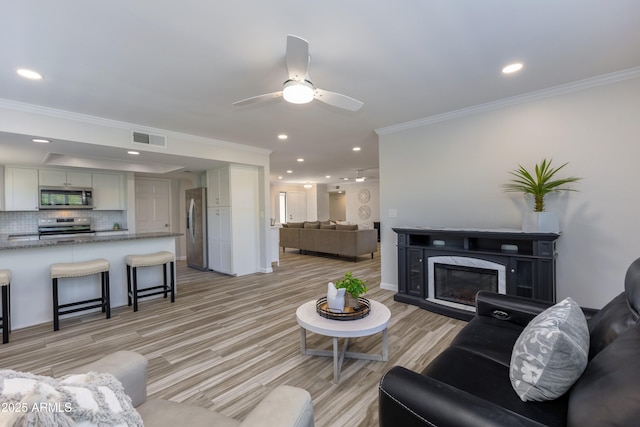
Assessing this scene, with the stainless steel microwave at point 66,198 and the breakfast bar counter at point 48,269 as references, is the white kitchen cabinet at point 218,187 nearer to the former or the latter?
the breakfast bar counter at point 48,269

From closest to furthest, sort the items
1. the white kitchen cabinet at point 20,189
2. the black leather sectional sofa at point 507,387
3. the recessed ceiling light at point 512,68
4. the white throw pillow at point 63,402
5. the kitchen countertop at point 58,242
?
the white throw pillow at point 63,402 → the black leather sectional sofa at point 507,387 → the recessed ceiling light at point 512,68 → the kitchen countertop at point 58,242 → the white kitchen cabinet at point 20,189

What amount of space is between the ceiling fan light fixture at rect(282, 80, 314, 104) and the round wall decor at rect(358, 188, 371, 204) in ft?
30.8

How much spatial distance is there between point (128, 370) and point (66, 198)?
20.1ft

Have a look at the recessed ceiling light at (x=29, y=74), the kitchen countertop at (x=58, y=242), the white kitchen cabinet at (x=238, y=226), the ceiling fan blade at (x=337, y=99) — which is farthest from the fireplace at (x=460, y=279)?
the recessed ceiling light at (x=29, y=74)

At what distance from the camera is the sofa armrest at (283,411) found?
865mm

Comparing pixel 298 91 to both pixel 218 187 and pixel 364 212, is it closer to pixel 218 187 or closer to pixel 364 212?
pixel 218 187

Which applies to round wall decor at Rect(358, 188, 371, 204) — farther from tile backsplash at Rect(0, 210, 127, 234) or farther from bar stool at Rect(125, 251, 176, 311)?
bar stool at Rect(125, 251, 176, 311)

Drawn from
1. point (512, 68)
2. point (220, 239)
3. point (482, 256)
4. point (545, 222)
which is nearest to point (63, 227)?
point (220, 239)

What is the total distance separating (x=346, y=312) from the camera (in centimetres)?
227

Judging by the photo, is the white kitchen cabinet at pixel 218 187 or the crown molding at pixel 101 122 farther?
the white kitchen cabinet at pixel 218 187

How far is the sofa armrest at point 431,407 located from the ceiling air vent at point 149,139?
4.32 m

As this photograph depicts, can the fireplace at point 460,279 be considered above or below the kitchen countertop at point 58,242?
below

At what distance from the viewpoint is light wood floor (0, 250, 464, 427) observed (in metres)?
1.96

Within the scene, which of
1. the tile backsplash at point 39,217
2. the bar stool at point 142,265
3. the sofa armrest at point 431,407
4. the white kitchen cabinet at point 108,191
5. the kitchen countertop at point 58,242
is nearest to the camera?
the sofa armrest at point 431,407
